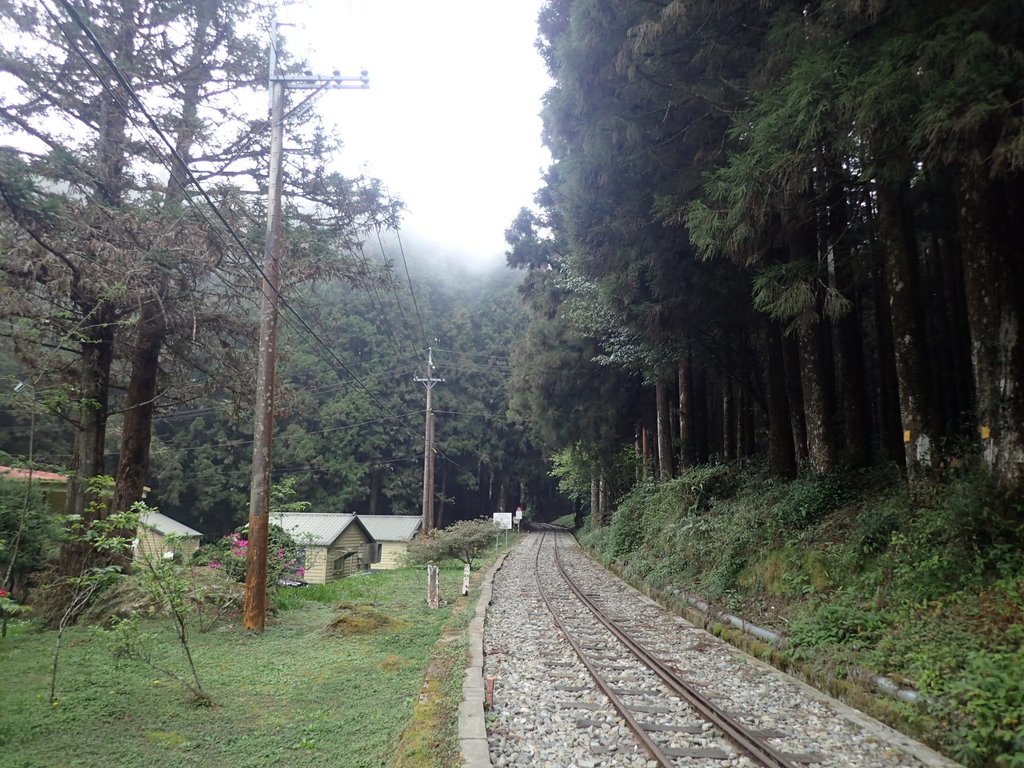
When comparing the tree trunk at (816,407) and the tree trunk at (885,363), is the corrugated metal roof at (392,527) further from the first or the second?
the tree trunk at (816,407)

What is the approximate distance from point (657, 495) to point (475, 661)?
11.3 meters

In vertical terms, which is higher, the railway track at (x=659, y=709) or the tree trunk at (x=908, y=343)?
the tree trunk at (x=908, y=343)

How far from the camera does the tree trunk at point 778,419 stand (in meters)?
12.0

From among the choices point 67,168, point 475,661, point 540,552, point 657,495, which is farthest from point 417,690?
point 540,552

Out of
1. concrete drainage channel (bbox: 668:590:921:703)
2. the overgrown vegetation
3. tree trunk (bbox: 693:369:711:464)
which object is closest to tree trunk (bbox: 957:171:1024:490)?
the overgrown vegetation

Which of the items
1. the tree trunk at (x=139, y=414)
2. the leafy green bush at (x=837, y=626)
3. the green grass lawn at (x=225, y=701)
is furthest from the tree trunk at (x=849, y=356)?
the tree trunk at (x=139, y=414)

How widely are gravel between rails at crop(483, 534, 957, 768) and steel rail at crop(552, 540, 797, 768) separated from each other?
4.0 inches

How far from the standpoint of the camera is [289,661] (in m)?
7.26

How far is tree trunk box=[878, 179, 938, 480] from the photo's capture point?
7.50 m

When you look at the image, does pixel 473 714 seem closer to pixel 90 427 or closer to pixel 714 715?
pixel 714 715

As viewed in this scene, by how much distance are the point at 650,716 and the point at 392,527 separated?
31179 millimetres

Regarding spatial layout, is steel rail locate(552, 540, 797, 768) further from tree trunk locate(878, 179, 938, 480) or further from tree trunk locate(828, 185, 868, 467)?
tree trunk locate(828, 185, 868, 467)

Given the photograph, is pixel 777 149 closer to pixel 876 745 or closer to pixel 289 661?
pixel 876 745

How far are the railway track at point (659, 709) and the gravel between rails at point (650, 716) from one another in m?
0.02
